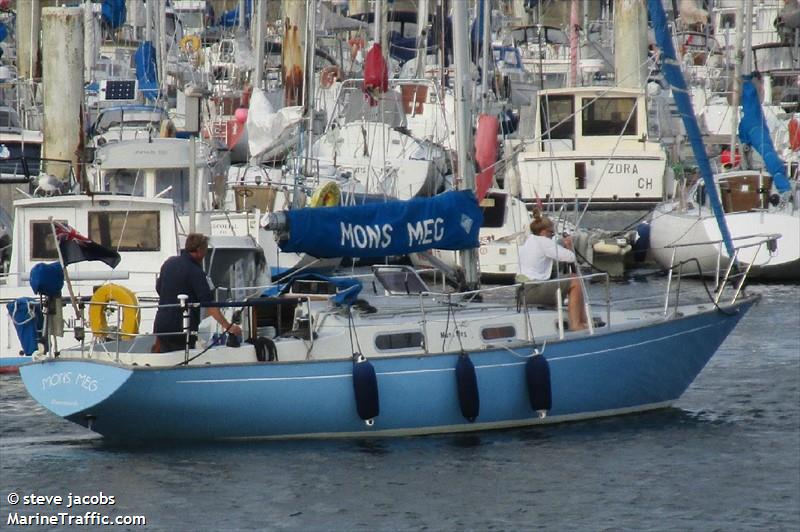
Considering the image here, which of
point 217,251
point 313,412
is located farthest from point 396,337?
point 217,251

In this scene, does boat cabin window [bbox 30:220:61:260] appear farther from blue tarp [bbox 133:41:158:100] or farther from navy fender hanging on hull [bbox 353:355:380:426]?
blue tarp [bbox 133:41:158:100]

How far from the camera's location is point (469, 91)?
58.2ft

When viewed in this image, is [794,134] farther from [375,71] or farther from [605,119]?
[375,71]

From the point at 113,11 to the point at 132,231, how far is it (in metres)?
31.9

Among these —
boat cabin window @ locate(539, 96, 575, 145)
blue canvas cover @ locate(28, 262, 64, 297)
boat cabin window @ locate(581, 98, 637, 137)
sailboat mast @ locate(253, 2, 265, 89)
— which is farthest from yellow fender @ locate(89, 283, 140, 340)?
boat cabin window @ locate(581, 98, 637, 137)

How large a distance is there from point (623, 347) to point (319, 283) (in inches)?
130

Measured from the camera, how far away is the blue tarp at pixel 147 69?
4216cm

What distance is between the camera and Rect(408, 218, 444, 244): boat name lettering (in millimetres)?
16656

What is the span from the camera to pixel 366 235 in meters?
16.4

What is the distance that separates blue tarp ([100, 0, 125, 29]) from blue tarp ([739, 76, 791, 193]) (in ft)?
83.8

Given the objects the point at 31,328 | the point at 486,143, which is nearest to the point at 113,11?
the point at 486,143

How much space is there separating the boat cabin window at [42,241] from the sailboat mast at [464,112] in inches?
221

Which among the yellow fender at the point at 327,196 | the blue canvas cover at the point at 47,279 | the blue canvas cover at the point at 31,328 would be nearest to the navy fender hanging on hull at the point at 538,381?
the blue canvas cover at the point at 47,279

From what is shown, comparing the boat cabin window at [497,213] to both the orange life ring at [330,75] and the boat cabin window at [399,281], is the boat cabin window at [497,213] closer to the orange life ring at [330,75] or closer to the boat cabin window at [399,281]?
the orange life ring at [330,75]
